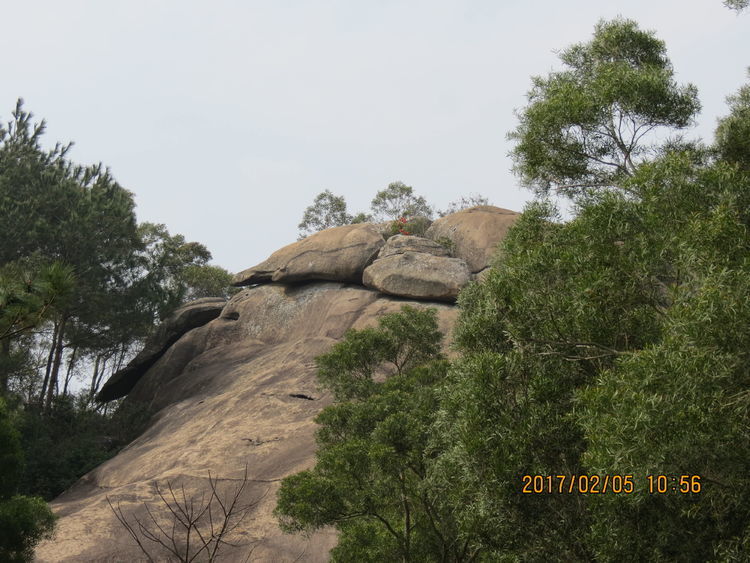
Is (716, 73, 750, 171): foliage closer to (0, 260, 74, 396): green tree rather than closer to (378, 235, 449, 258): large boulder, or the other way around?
(0, 260, 74, 396): green tree

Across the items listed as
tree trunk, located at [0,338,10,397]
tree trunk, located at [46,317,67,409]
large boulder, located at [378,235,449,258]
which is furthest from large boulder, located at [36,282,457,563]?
tree trunk, located at [0,338,10,397]

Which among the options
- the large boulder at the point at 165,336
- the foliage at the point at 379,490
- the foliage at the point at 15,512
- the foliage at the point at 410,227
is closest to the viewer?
the foliage at the point at 379,490

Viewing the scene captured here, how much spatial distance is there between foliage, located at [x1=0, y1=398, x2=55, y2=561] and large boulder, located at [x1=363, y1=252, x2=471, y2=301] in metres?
14.5

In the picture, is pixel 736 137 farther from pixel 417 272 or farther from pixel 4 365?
pixel 4 365

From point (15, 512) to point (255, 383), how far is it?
1188 centimetres

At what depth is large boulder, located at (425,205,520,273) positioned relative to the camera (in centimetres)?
2872

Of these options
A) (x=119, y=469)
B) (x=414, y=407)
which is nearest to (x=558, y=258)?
(x=414, y=407)

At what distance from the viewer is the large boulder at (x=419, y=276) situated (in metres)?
26.4

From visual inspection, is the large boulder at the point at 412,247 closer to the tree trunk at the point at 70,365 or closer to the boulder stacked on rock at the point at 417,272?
the boulder stacked on rock at the point at 417,272

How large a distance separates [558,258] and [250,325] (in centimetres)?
2189

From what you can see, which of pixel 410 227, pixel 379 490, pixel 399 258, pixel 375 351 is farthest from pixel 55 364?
pixel 379 490

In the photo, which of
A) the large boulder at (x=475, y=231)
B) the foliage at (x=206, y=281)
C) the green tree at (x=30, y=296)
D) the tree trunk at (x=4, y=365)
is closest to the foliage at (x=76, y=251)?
the tree trunk at (x=4, y=365)

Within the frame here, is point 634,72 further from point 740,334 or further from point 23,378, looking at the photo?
point 23,378

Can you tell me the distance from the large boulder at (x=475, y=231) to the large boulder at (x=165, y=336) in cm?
1066
